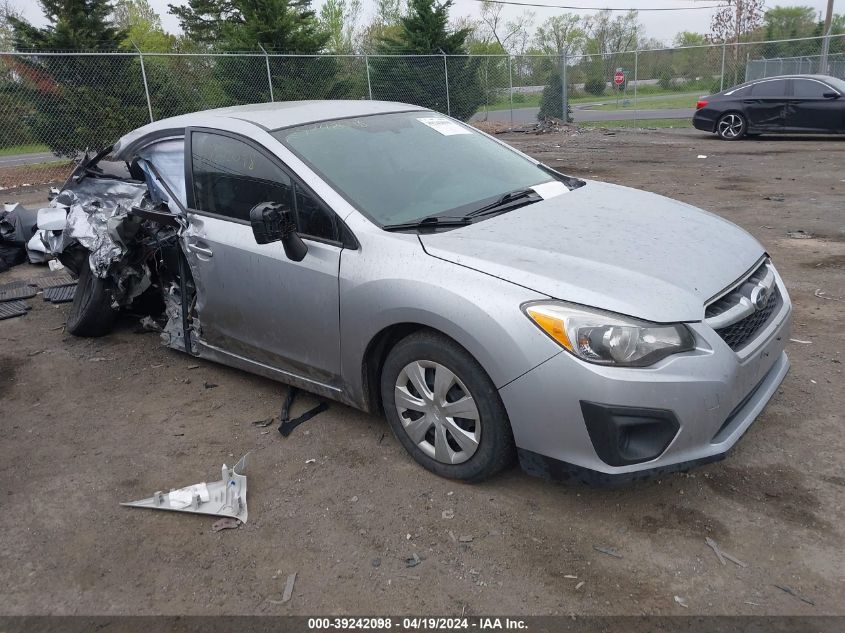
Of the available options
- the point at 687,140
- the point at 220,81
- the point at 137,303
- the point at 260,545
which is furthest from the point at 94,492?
the point at 687,140

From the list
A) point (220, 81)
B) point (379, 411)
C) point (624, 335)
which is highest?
point (220, 81)

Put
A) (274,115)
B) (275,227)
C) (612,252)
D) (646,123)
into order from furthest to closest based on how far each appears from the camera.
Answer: (646,123) → (274,115) → (275,227) → (612,252)

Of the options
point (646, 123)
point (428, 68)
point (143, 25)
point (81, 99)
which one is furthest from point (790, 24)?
point (81, 99)

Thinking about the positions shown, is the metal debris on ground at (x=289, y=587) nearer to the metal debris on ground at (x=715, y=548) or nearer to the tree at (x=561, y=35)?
the metal debris on ground at (x=715, y=548)

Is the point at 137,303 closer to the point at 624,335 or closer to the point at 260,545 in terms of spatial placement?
the point at 260,545

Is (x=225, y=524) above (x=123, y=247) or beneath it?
beneath

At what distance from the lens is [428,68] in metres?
20.2

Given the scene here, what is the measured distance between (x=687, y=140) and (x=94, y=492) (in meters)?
16.2

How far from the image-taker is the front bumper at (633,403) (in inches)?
103

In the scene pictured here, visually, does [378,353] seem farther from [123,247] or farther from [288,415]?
[123,247]

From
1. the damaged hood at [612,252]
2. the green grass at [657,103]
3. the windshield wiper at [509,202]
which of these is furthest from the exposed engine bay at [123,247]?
the green grass at [657,103]

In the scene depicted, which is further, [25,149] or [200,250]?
[25,149]

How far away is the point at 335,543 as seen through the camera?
2.89 meters

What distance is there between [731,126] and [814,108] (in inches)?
72.2
